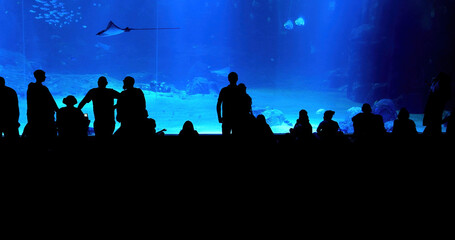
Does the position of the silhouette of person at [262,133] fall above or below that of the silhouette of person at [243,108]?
below

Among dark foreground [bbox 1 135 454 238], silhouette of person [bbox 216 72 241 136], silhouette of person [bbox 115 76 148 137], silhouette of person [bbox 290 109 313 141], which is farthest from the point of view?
silhouette of person [bbox 216 72 241 136]

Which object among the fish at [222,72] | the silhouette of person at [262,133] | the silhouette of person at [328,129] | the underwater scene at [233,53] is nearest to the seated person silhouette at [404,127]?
the silhouette of person at [328,129]

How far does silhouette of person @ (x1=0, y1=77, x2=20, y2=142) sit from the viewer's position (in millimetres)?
4637

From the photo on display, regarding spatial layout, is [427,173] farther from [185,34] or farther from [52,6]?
[52,6]

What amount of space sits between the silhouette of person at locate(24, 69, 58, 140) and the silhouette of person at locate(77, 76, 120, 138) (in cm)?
59

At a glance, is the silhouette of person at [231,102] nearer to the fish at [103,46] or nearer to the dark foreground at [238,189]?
the dark foreground at [238,189]

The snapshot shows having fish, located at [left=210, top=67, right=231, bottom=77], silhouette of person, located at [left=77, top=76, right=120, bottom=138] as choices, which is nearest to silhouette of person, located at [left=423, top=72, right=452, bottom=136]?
silhouette of person, located at [left=77, top=76, right=120, bottom=138]

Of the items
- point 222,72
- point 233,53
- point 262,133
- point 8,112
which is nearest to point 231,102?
point 262,133

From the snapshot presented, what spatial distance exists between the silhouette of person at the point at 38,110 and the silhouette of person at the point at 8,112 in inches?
12.6

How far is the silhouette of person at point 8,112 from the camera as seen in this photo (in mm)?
4637

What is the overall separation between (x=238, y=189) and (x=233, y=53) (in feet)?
109

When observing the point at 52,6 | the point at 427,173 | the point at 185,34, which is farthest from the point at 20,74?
the point at 427,173

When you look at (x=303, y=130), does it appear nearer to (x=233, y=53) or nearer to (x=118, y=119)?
(x=118, y=119)

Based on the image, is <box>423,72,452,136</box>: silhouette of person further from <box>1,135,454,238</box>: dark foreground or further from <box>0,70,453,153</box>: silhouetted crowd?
<box>1,135,454,238</box>: dark foreground
